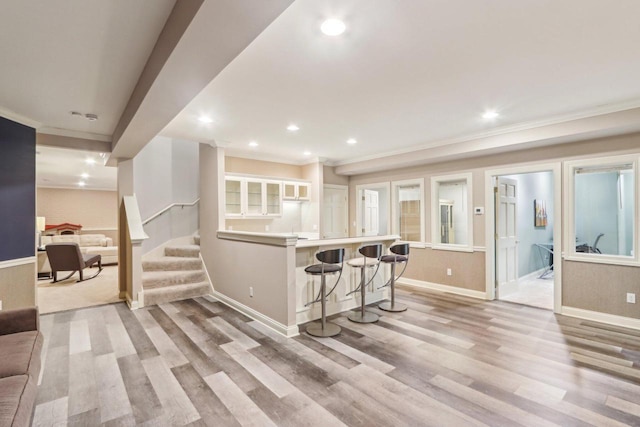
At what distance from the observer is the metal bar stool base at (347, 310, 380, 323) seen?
12.8 ft

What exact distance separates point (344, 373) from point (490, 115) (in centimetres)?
335

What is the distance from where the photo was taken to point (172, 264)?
5.30 meters

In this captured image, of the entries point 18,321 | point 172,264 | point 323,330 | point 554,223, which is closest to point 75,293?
point 172,264

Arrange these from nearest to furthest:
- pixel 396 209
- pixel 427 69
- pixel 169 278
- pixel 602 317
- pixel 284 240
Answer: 1. pixel 427 69
2. pixel 284 240
3. pixel 602 317
4. pixel 169 278
5. pixel 396 209

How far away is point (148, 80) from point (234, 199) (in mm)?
3379

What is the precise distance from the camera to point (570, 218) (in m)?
4.11

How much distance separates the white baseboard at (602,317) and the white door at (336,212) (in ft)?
13.7

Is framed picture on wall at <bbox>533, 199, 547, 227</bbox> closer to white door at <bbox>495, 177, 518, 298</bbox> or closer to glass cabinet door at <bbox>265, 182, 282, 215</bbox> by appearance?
white door at <bbox>495, 177, 518, 298</bbox>

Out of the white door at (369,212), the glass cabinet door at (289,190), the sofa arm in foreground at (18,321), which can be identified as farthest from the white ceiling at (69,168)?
the white door at (369,212)

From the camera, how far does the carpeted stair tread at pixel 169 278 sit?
479 centimetres

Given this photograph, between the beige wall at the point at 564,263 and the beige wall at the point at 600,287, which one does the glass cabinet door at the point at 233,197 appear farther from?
the beige wall at the point at 600,287

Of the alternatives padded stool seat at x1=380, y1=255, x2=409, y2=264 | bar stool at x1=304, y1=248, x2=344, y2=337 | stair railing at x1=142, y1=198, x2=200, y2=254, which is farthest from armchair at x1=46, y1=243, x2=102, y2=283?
padded stool seat at x1=380, y1=255, x2=409, y2=264

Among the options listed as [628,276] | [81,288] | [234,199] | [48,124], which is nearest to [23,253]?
[48,124]

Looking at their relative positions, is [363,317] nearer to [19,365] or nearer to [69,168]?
[19,365]
